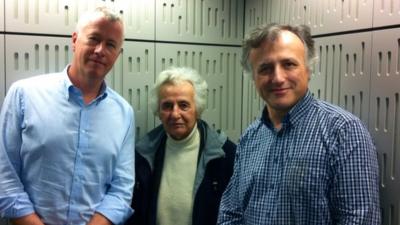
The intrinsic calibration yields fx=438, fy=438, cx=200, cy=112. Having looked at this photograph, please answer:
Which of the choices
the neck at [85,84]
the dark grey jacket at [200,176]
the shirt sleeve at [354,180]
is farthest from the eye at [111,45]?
the shirt sleeve at [354,180]

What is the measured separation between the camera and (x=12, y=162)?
1663mm

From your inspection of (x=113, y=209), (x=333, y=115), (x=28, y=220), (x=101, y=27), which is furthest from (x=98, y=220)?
(x=333, y=115)

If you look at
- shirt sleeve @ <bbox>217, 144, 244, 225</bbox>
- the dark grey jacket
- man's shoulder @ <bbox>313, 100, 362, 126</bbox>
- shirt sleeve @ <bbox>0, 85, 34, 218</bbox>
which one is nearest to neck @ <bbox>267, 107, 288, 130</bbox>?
man's shoulder @ <bbox>313, 100, 362, 126</bbox>

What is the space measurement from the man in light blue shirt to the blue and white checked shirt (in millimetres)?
592

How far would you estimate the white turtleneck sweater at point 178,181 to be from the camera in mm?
1947

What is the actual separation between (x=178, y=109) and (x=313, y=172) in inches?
34.6

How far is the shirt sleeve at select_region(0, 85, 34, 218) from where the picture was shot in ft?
5.38

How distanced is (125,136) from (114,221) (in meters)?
0.35

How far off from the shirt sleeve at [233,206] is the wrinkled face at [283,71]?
13.6 inches

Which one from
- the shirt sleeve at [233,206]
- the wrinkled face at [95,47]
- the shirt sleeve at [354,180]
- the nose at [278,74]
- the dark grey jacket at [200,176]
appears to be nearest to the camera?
the shirt sleeve at [354,180]

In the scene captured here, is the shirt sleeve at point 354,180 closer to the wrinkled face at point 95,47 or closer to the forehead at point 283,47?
the forehead at point 283,47

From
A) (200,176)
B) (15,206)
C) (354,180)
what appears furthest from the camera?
(200,176)

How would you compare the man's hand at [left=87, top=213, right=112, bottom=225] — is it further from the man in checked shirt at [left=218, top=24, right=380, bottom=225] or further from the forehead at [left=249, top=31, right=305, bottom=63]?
the forehead at [left=249, top=31, right=305, bottom=63]

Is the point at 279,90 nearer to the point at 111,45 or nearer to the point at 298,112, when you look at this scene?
the point at 298,112
